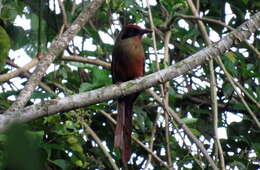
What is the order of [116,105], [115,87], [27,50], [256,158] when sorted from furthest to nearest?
[116,105], [256,158], [27,50], [115,87]

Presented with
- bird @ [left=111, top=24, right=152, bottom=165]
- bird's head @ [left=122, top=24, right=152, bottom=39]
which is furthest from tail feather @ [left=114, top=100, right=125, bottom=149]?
bird's head @ [left=122, top=24, right=152, bottom=39]

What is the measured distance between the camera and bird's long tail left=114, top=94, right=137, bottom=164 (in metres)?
3.18

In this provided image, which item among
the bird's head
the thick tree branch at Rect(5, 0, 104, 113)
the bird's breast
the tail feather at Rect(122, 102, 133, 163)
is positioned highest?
the bird's head

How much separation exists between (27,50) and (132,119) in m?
0.97

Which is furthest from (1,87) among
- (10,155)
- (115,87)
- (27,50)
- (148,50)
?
(10,155)

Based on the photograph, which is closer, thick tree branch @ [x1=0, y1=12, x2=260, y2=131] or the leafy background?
thick tree branch @ [x1=0, y1=12, x2=260, y2=131]

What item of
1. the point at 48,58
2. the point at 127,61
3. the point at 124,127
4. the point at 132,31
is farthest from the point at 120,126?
the point at 48,58

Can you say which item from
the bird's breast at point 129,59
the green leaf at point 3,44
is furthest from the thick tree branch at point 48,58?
the bird's breast at point 129,59

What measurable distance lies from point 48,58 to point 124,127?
1174 millimetres

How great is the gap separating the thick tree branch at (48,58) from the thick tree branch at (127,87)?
0.06 meters

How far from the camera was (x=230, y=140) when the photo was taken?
151 inches

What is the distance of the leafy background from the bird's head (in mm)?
77

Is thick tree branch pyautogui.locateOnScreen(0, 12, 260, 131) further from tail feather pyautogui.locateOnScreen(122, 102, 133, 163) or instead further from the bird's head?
the bird's head

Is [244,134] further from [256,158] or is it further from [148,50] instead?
[148,50]
